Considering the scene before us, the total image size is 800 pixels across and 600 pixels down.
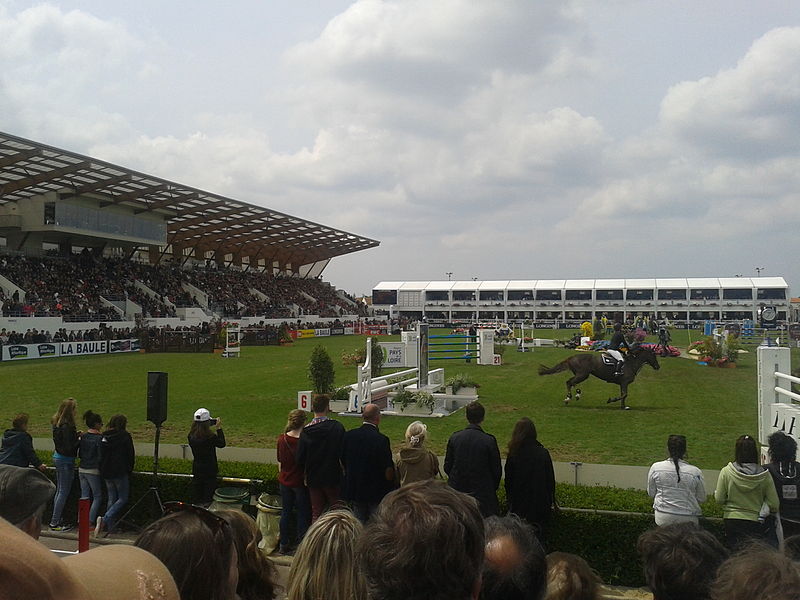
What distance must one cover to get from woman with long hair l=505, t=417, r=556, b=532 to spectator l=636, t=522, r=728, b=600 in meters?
2.75

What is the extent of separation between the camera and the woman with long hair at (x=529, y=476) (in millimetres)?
5367

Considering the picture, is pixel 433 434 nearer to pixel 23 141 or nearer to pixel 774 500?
pixel 774 500

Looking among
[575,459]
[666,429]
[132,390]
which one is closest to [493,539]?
[575,459]

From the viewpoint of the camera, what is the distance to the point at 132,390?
17.1 m

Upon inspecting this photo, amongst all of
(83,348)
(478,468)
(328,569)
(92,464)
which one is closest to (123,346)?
(83,348)

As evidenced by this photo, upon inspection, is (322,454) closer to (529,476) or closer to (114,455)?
(529,476)

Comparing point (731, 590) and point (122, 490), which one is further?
point (122, 490)

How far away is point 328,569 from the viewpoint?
258cm

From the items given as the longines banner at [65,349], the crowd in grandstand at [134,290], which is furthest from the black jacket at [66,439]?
the crowd in grandstand at [134,290]

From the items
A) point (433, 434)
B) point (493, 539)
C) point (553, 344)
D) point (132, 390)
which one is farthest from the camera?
point (553, 344)

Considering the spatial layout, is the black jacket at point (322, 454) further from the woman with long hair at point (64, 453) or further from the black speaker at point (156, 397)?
the woman with long hair at point (64, 453)

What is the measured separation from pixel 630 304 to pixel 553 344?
4232cm

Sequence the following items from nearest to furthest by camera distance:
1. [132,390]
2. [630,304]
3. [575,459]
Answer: [575,459] → [132,390] → [630,304]

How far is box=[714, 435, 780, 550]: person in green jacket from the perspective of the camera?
4.80 meters
